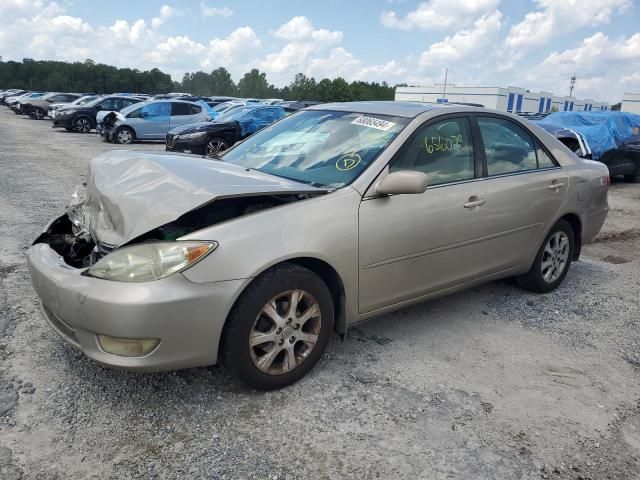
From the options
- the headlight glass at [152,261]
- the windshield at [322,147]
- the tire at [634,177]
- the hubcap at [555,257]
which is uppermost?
the windshield at [322,147]

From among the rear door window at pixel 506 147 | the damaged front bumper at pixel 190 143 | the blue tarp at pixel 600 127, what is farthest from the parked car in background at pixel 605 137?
the damaged front bumper at pixel 190 143

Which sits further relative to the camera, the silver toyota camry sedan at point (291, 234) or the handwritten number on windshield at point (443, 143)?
the handwritten number on windshield at point (443, 143)

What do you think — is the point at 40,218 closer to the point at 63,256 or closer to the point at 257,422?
the point at 63,256

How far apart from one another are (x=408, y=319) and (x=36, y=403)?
248cm

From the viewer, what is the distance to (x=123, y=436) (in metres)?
2.52

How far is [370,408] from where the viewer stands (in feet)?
9.29

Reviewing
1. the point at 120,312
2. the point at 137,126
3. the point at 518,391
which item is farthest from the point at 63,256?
the point at 137,126

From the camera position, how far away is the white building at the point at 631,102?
43.8 m

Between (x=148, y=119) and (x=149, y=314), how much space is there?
17333 mm

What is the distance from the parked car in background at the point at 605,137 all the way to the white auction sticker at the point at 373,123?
8383mm

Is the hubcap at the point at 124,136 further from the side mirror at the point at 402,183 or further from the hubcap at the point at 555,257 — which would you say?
the side mirror at the point at 402,183

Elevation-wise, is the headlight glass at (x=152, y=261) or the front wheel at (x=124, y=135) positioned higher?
the headlight glass at (x=152, y=261)

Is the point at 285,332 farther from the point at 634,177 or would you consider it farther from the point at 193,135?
the point at 634,177

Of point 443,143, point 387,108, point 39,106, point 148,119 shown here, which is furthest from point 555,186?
point 39,106
